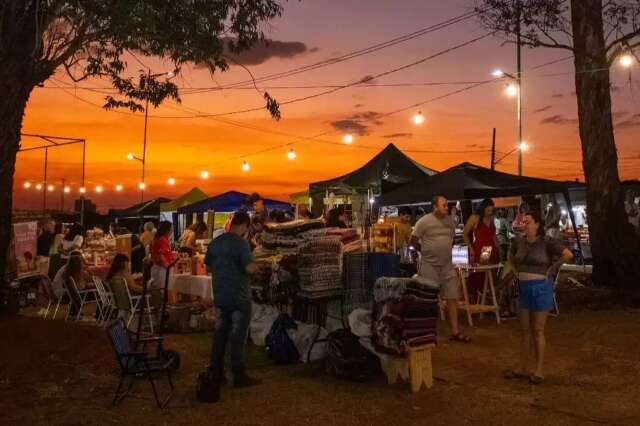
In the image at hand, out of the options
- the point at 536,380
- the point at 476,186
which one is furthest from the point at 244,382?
the point at 476,186

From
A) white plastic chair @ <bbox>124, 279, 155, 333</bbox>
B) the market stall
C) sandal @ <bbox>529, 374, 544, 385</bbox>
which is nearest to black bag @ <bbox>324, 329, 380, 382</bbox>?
sandal @ <bbox>529, 374, 544, 385</bbox>

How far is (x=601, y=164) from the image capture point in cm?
1177

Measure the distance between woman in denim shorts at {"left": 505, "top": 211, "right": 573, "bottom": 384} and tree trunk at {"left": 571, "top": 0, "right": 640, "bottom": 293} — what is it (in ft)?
21.2

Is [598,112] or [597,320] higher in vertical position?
[598,112]

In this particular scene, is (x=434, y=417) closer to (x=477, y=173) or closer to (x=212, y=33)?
(x=212, y=33)

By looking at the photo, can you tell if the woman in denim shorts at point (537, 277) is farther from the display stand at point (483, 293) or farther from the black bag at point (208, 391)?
the display stand at point (483, 293)

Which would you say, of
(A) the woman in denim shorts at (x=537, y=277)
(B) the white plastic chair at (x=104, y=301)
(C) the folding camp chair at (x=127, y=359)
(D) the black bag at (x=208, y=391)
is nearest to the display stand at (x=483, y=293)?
(A) the woman in denim shorts at (x=537, y=277)

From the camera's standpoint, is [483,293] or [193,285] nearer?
[193,285]

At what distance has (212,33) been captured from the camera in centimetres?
1056

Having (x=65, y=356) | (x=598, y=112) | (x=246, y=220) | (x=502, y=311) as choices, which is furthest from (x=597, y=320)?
(x=65, y=356)

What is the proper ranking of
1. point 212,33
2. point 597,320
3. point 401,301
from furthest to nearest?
point 212,33, point 597,320, point 401,301

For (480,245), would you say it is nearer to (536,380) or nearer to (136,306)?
(536,380)

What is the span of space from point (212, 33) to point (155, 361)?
20.9ft

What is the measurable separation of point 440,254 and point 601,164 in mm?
5533
